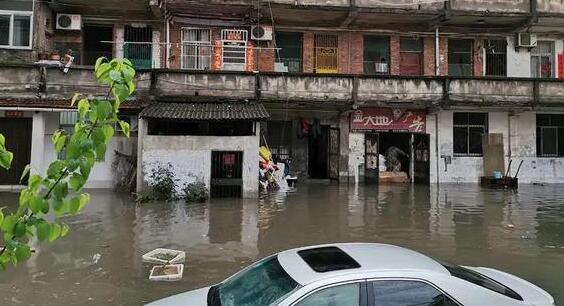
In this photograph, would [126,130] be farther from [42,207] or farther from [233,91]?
[233,91]

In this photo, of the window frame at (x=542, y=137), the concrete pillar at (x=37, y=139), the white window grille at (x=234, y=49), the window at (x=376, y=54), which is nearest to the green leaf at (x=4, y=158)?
the concrete pillar at (x=37, y=139)

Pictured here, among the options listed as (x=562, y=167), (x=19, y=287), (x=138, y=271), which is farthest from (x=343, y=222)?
(x=562, y=167)

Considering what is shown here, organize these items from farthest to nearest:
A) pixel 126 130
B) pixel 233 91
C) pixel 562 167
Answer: pixel 562 167, pixel 233 91, pixel 126 130

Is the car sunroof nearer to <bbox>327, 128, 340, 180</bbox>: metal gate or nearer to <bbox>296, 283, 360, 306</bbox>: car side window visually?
<bbox>296, 283, 360, 306</bbox>: car side window

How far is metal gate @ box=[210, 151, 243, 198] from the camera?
16047mm

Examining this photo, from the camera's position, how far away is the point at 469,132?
21.8 meters

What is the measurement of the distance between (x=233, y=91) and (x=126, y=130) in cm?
1569

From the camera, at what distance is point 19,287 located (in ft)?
21.2

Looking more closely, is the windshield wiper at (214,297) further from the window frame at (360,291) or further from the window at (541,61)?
the window at (541,61)

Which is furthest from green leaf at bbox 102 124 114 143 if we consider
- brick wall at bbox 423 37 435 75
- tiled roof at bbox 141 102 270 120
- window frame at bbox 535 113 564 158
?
window frame at bbox 535 113 564 158

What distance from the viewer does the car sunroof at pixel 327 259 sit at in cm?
363

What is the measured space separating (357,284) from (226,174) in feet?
42.6

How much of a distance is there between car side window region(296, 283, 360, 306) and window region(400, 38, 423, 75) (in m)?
19.5

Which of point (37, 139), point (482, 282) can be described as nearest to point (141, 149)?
point (37, 139)
